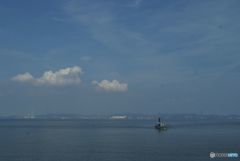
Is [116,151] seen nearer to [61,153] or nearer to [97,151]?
[97,151]

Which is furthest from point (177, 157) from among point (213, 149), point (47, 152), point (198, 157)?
point (47, 152)

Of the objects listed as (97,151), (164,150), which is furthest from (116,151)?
(164,150)

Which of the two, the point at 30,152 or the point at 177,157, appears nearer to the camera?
the point at 177,157

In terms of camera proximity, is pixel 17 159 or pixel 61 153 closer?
pixel 17 159

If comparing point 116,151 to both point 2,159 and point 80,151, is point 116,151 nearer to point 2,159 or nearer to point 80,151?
point 80,151

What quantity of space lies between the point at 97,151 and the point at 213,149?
3817cm

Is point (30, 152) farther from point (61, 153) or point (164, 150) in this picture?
point (164, 150)

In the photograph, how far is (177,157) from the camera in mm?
111625

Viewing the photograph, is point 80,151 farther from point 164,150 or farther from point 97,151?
point 164,150

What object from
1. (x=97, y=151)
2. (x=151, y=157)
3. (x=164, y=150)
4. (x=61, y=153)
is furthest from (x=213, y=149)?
(x=61, y=153)

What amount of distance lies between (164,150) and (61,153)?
33731 millimetres

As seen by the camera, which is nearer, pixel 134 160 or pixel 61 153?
pixel 134 160

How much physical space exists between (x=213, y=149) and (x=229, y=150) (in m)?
5.12

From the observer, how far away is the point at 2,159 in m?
111
